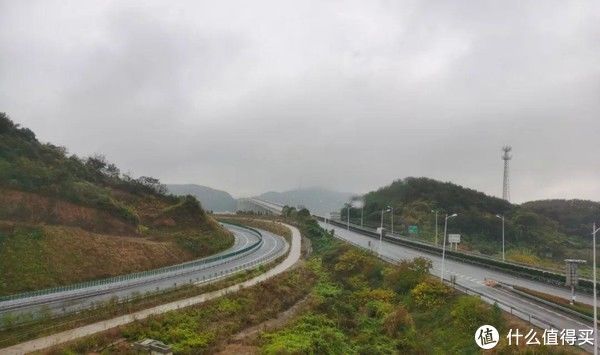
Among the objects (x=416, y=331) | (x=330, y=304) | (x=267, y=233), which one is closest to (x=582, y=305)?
(x=416, y=331)

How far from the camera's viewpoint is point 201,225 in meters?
80.9

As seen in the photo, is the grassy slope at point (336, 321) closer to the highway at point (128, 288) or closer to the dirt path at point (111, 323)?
the dirt path at point (111, 323)

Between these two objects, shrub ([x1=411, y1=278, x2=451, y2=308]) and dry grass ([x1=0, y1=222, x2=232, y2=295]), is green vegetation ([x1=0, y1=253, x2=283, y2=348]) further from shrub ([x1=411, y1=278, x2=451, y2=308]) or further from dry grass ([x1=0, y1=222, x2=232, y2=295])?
shrub ([x1=411, y1=278, x2=451, y2=308])

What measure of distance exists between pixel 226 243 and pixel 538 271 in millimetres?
46979

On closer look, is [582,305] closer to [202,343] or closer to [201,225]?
[202,343]

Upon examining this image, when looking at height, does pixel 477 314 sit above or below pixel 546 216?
below

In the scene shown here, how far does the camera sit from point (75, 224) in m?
57.0

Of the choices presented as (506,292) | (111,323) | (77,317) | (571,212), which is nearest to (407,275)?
(506,292)

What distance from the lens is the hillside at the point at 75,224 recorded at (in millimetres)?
44197

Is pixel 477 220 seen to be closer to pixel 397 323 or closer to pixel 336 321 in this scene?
pixel 397 323

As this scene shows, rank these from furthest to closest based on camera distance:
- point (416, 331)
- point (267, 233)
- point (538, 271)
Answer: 1. point (267, 233)
2. point (538, 271)
3. point (416, 331)

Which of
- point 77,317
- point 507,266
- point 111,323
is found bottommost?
point 111,323

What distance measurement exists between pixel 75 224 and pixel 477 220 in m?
97.3

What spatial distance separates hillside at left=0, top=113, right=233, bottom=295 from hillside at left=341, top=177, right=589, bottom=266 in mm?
53098
